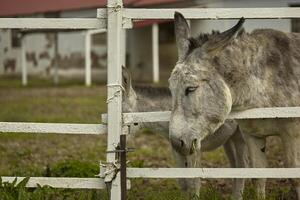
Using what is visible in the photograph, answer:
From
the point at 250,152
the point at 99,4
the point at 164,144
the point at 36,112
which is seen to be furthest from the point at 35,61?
the point at 250,152

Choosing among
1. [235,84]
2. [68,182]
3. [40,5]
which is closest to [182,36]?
[235,84]

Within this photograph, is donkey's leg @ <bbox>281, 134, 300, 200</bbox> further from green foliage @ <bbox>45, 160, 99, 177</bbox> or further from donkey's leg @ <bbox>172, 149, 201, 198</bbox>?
green foliage @ <bbox>45, 160, 99, 177</bbox>

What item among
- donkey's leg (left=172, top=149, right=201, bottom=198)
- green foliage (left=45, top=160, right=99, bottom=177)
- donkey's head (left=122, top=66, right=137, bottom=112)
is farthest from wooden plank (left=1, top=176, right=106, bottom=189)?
donkey's head (left=122, top=66, right=137, bottom=112)

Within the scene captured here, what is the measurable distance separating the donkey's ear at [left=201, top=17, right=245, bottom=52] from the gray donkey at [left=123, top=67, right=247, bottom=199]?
1937mm

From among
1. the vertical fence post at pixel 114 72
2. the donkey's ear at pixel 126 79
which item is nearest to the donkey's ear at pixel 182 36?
the vertical fence post at pixel 114 72

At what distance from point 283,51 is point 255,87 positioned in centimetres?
58

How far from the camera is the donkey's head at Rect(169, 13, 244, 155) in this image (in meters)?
5.84

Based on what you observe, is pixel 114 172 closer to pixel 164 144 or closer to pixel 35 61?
pixel 164 144

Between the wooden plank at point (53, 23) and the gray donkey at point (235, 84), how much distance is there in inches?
29.3

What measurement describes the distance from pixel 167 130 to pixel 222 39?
2.66 m

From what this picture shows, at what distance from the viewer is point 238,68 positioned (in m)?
6.23

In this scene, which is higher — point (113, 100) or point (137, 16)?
point (137, 16)

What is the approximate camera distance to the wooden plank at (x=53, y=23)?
594 cm

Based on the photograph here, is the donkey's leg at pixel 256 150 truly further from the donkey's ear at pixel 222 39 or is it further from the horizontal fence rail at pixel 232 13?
the horizontal fence rail at pixel 232 13
